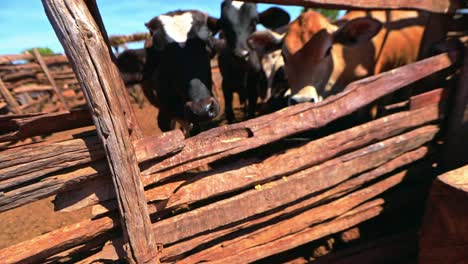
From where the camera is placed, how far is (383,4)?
1.89 meters

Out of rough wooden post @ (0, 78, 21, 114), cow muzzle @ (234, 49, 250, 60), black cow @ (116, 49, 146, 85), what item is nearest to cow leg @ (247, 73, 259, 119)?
cow muzzle @ (234, 49, 250, 60)

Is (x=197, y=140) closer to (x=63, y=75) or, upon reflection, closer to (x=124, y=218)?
(x=124, y=218)

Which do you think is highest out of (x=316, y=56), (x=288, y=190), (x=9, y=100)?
(x=9, y=100)

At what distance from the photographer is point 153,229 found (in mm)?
1723

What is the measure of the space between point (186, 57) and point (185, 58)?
0.06 ft

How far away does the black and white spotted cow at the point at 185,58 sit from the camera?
9.61 feet

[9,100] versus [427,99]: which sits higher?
[9,100]

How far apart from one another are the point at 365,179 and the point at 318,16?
2.07 m

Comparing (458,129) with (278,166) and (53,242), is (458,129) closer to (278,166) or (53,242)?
(278,166)

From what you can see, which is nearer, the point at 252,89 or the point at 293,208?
the point at 293,208

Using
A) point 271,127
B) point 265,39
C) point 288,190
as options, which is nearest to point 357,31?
point 265,39

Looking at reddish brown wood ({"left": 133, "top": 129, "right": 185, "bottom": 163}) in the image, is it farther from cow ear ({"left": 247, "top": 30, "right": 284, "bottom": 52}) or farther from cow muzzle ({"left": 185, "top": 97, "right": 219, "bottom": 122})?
cow ear ({"left": 247, "top": 30, "right": 284, "bottom": 52})

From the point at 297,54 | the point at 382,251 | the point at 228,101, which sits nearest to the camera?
the point at 382,251

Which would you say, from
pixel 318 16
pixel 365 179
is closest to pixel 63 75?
pixel 318 16
